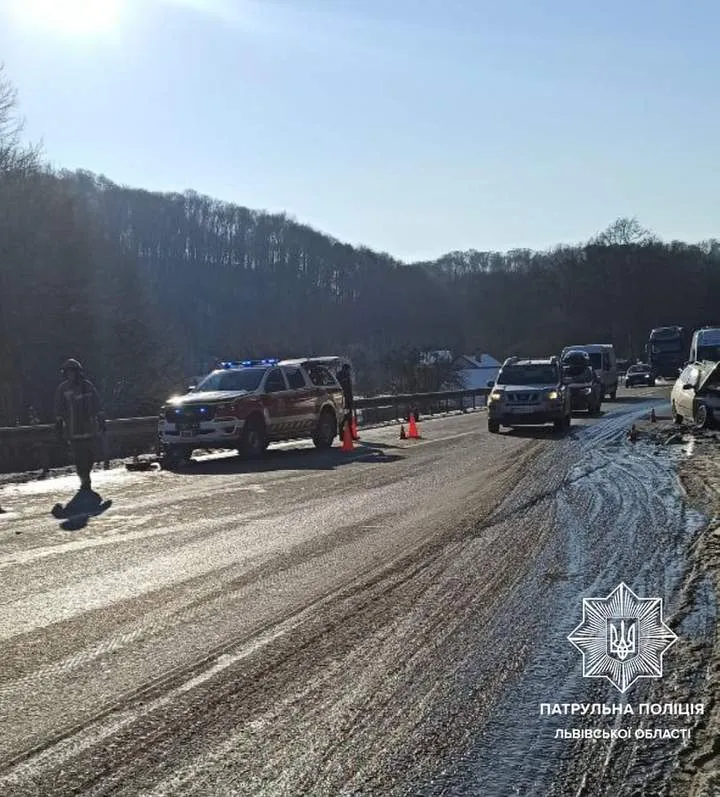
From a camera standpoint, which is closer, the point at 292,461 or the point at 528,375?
the point at 292,461

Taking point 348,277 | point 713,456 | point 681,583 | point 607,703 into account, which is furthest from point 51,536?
point 348,277

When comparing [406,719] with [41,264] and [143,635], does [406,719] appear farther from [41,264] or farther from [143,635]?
[41,264]

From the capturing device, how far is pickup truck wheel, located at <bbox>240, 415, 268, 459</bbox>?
19656mm

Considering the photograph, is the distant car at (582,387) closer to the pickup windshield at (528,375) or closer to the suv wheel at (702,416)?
the pickup windshield at (528,375)

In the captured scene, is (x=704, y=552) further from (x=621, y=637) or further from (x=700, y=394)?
(x=700, y=394)

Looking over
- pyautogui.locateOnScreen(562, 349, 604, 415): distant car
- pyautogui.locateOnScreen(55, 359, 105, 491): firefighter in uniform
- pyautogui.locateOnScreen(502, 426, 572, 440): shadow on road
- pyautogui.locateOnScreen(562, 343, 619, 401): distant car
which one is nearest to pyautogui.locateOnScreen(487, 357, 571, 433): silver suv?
pyautogui.locateOnScreen(502, 426, 572, 440): shadow on road

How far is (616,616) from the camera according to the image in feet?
21.8

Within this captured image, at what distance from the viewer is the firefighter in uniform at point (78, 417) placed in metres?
14.5

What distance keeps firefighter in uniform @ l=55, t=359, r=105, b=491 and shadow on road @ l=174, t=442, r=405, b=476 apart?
254 centimetres

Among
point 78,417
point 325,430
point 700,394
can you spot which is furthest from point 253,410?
point 700,394

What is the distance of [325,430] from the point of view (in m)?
22.5

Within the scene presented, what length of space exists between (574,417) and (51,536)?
23.8 metres

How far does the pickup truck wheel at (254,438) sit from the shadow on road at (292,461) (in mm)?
177

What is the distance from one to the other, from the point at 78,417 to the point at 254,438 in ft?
18.3
